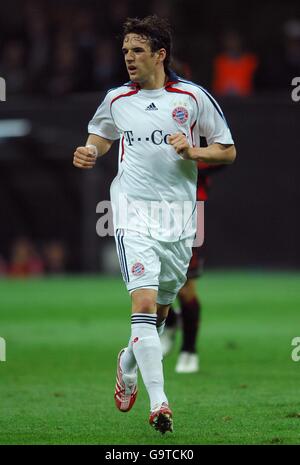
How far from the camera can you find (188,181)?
7.36m

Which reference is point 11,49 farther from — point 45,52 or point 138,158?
point 138,158

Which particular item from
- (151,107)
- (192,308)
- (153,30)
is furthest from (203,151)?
(192,308)

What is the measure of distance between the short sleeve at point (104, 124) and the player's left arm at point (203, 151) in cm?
72

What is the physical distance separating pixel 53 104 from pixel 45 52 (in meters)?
1.26

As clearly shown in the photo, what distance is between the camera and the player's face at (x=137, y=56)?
723 centimetres

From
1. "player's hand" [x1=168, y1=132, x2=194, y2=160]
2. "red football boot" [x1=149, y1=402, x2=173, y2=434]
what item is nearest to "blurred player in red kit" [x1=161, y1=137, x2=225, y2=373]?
"player's hand" [x1=168, y1=132, x2=194, y2=160]

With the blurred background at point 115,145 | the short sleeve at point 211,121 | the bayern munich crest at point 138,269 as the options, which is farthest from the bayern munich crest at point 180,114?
the blurred background at point 115,145

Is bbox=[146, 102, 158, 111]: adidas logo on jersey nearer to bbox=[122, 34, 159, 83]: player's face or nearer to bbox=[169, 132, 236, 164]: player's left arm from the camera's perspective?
bbox=[122, 34, 159, 83]: player's face

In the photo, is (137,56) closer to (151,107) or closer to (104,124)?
(151,107)

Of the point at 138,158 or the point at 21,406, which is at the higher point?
the point at 138,158

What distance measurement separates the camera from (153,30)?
730cm

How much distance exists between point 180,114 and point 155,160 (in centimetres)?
32

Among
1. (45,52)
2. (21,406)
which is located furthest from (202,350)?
(45,52)

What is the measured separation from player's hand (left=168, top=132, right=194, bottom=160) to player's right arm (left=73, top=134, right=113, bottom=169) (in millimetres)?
582
